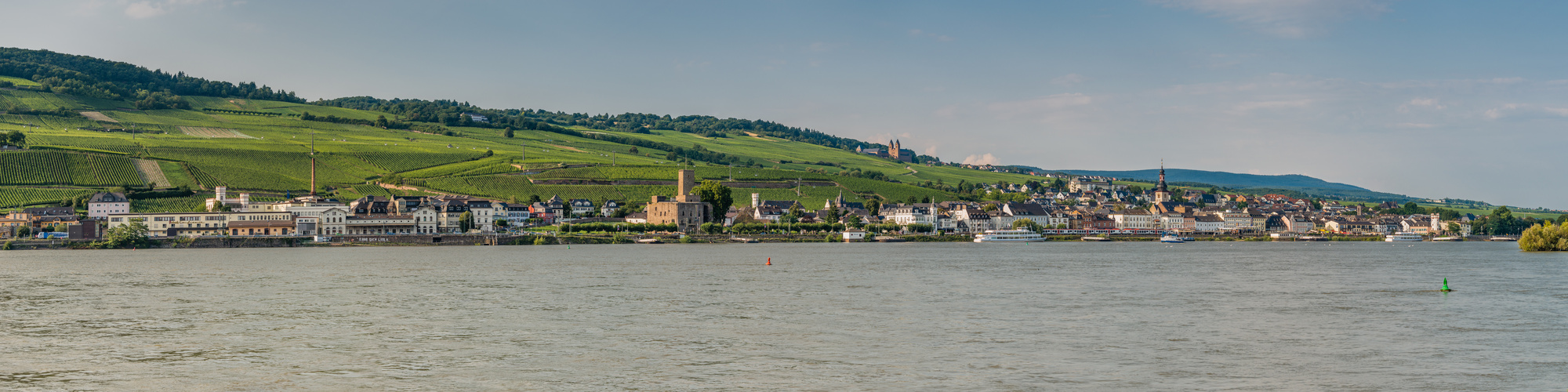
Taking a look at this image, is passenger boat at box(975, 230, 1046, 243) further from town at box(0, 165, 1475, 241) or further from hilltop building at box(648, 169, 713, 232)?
hilltop building at box(648, 169, 713, 232)

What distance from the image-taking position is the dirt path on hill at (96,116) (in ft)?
476

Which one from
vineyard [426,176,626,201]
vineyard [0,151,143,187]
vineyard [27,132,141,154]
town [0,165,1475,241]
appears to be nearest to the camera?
town [0,165,1475,241]

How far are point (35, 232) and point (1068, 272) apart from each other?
8069cm

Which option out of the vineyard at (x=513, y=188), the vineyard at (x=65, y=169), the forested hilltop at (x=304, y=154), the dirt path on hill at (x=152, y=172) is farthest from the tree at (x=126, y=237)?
the vineyard at (x=513, y=188)

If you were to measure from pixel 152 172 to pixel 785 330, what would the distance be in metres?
107

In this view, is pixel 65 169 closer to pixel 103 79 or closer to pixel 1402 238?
pixel 103 79

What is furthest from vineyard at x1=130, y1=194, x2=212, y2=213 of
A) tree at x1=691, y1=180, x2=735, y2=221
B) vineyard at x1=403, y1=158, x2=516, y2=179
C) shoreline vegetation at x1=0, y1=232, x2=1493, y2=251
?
tree at x1=691, y1=180, x2=735, y2=221

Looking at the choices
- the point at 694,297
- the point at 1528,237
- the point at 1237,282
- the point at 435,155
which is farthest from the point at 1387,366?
the point at 435,155

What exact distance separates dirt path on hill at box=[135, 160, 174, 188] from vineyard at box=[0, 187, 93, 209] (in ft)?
21.9

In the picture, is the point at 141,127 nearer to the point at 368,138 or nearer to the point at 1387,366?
the point at 368,138

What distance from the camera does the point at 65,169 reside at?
10494 centimetres

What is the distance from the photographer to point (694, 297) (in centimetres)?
3162

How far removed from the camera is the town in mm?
89375

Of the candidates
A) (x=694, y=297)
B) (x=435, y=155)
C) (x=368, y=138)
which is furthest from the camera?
(x=368, y=138)
